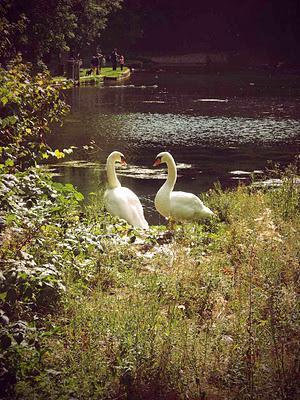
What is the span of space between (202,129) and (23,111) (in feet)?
51.9

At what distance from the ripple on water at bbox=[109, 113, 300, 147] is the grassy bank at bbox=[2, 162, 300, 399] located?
13.8 meters

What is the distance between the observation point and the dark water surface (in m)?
15.7

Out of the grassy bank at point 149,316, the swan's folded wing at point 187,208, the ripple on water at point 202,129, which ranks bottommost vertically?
the ripple on water at point 202,129

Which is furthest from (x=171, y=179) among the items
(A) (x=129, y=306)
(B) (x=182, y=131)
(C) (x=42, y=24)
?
(C) (x=42, y=24)

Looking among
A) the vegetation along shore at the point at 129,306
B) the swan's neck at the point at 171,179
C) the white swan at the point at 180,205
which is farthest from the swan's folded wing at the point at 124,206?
the vegetation along shore at the point at 129,306

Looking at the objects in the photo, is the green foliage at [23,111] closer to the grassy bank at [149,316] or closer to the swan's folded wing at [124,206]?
the grassy bank at [149,316]

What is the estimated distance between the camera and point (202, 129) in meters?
23.8

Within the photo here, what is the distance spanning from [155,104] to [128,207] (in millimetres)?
21452

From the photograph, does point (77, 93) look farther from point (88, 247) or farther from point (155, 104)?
point (88, 247)

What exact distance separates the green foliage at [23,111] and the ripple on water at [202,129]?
40.1ft

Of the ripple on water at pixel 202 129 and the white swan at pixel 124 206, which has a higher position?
the white swan at pixel 124 206

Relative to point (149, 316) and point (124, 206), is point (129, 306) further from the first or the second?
point (124, 206)

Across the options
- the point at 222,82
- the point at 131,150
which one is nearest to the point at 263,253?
the point at 131,150

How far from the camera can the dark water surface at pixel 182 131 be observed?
15.7 m
